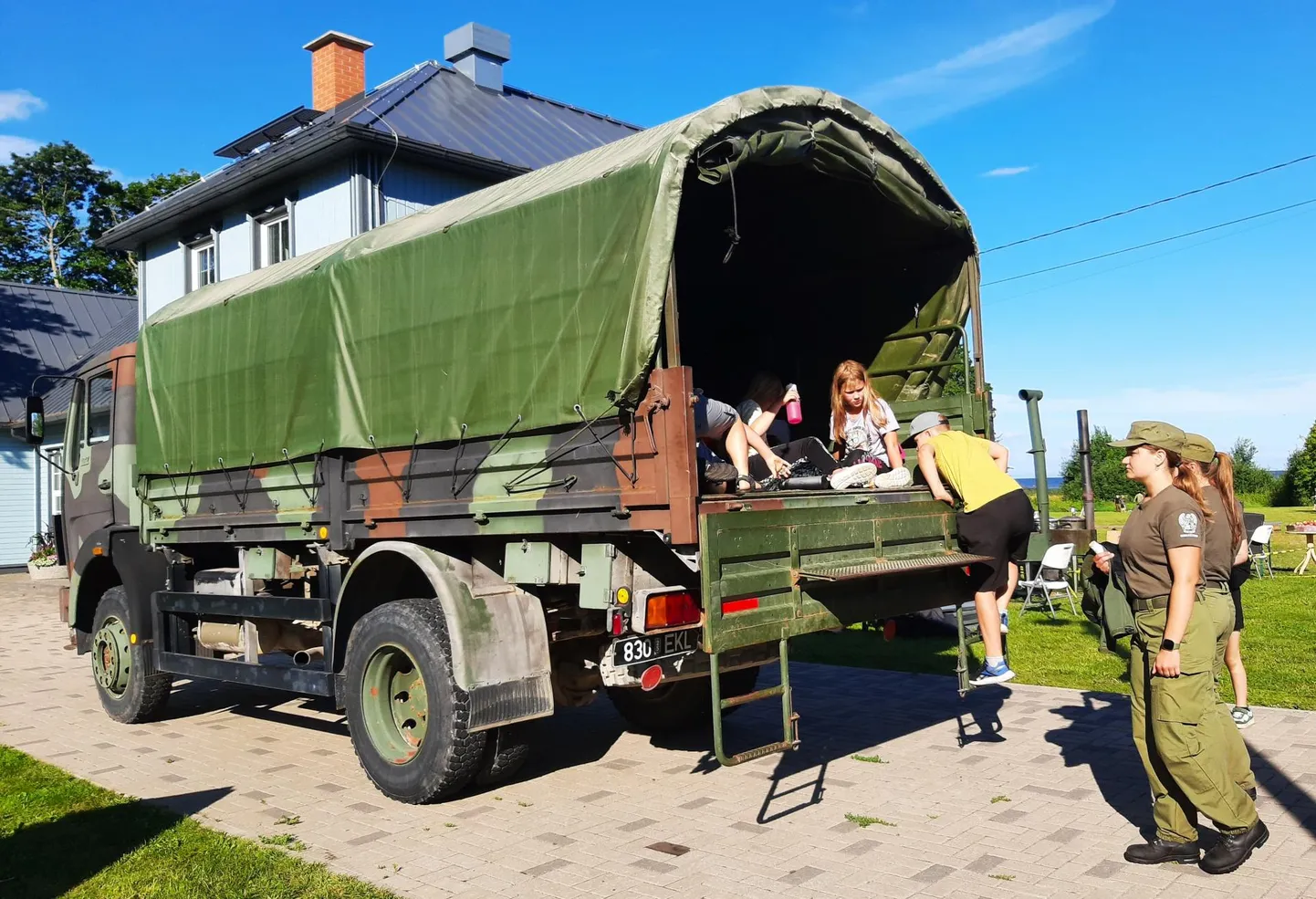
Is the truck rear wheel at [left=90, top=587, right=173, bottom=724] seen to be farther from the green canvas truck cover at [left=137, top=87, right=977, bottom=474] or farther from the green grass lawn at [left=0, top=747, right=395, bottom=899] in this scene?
the green grass lawn at [left=0, top=747, right=395, bottom=899]

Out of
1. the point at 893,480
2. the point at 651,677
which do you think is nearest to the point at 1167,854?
the point at 651,677

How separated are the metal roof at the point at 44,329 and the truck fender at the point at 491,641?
25799mm

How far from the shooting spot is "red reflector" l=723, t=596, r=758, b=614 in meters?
4.91

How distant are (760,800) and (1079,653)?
18.9 ft

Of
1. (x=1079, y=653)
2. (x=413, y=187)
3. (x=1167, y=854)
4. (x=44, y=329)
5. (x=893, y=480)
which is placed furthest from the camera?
(x=44, y=329)

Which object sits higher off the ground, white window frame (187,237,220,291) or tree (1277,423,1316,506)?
white window frame (187,237,220,291)

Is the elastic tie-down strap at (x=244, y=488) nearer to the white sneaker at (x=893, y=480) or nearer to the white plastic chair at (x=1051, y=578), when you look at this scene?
the white sneaker at (x=893, y=480)

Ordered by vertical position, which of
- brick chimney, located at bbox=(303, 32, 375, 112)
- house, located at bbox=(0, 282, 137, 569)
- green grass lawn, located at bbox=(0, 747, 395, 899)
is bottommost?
green grass lawn, located at bbox=(0, 747, 395, 899)

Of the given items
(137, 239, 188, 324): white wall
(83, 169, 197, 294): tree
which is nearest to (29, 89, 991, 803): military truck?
(137, 239, 188, 324): white wall

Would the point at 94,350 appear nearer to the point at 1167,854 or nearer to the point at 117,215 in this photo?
the point at 117,215

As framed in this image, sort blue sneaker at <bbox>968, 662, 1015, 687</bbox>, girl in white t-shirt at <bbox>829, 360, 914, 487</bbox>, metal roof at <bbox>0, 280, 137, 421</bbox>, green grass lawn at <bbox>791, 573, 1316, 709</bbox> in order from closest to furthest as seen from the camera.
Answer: blue sneaker at <bbox>968, 662, 1015, 687</bbox> → girl in white t-shirt at <bbox>829, 360, 914, 487</bbox> → green grass lawn at <bbox>791, 573, 1316, 709</bbox> → metal roof at <bbox>0, 280, 137, 421</bbox>

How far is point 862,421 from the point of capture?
7484mm

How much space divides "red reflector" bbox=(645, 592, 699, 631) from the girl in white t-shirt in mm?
2192

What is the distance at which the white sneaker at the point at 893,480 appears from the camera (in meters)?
6.63
